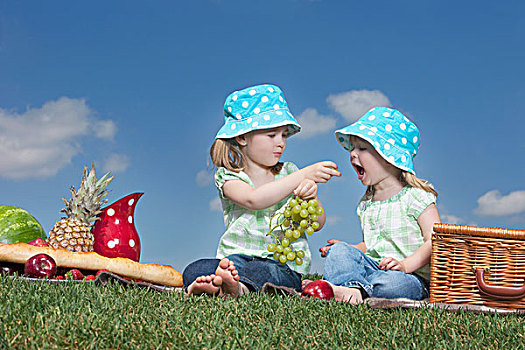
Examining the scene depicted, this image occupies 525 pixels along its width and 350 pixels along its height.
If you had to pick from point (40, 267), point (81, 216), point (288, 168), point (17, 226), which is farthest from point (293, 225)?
point (17, 226)

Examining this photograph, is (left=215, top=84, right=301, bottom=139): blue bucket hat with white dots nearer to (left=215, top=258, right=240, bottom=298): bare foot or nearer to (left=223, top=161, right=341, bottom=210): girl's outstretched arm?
(left=223, top=161, right=341, bottom=210): girl's outstretched arm

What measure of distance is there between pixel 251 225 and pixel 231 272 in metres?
0.95

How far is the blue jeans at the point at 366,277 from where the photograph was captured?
410cm

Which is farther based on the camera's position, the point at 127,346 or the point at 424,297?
the point at 424,297

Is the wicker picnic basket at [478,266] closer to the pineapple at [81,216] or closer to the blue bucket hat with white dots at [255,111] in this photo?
the blue bucket hat with white dots at [255,111]

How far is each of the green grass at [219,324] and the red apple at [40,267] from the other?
907mm

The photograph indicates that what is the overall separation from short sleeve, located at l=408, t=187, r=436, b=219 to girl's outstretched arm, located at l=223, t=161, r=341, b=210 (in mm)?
725

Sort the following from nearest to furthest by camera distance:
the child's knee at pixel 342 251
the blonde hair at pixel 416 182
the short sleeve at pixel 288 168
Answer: the child's knee at pixel 342 251 < the blonde hair at pixel 416 182 < the short sleeve at pixel 288 168

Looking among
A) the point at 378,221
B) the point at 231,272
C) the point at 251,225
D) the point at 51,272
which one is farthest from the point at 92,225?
the point at 378,221

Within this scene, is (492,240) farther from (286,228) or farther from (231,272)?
(231,272)

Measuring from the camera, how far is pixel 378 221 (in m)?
4.68

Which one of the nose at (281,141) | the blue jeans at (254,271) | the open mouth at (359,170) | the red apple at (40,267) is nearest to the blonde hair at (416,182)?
the open mouth at (359,170)

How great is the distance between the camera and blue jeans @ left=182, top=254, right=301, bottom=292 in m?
4.05

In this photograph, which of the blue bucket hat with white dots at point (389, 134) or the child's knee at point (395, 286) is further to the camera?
the blue bucket hat with white dots at point (389, 134)
